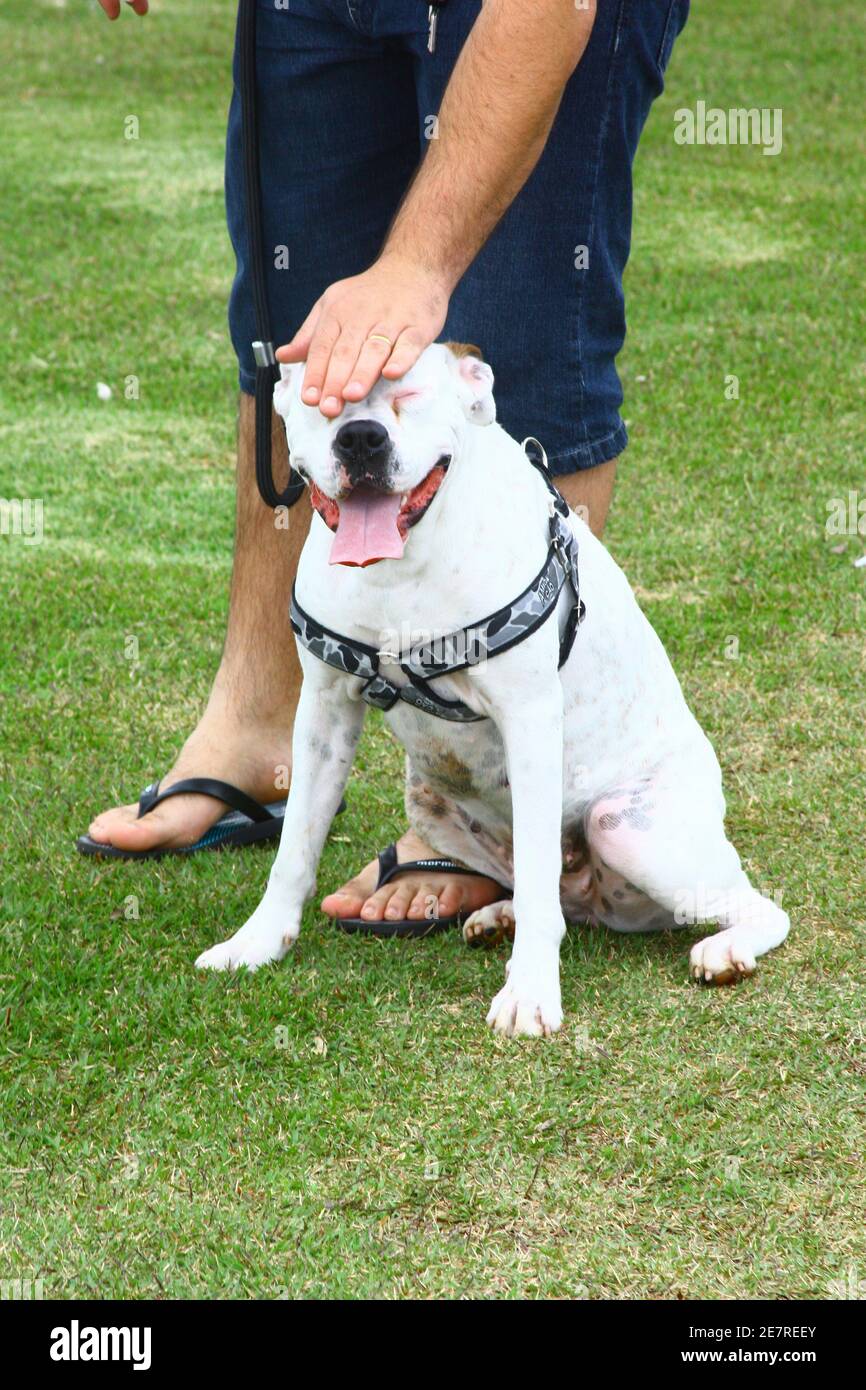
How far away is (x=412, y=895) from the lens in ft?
10.7

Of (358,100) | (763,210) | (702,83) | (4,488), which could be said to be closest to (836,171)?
(763,210)

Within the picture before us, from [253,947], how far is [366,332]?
3.88 ft

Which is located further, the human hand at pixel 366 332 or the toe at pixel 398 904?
the toe at pixel 398 904

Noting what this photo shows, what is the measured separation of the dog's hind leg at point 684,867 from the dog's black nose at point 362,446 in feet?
2.93

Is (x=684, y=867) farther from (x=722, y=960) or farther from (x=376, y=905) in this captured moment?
(x=376, y=905)

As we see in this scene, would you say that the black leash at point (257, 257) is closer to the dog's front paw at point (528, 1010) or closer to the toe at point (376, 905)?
the toe at point (376, 905)

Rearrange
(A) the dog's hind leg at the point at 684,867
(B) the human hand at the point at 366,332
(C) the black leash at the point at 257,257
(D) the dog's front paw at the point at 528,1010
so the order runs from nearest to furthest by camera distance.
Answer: (B) the human hand at the point at 366,332 → (D) the dog's front paw at the point at 528,1010 → (A) the dog's hind leg at the point at 684,867 → (C) the black leash at the point at 257,257

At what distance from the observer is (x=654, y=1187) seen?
2.49 meters

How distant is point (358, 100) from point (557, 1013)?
1.79 metres

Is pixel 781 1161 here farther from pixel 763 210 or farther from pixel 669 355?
pixel 763 210

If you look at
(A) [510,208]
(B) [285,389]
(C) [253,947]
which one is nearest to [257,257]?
(A) [510,208]

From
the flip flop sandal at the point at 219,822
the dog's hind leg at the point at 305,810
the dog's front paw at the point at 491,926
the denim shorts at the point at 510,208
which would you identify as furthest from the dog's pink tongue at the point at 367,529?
the flip flop sandal at the point at 219,822

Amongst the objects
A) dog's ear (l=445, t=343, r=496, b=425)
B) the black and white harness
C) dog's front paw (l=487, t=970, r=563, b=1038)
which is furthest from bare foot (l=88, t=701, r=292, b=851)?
dog's ear (l=445, t=343, r=496, b=425)

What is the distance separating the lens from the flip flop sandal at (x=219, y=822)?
3.53 metres
